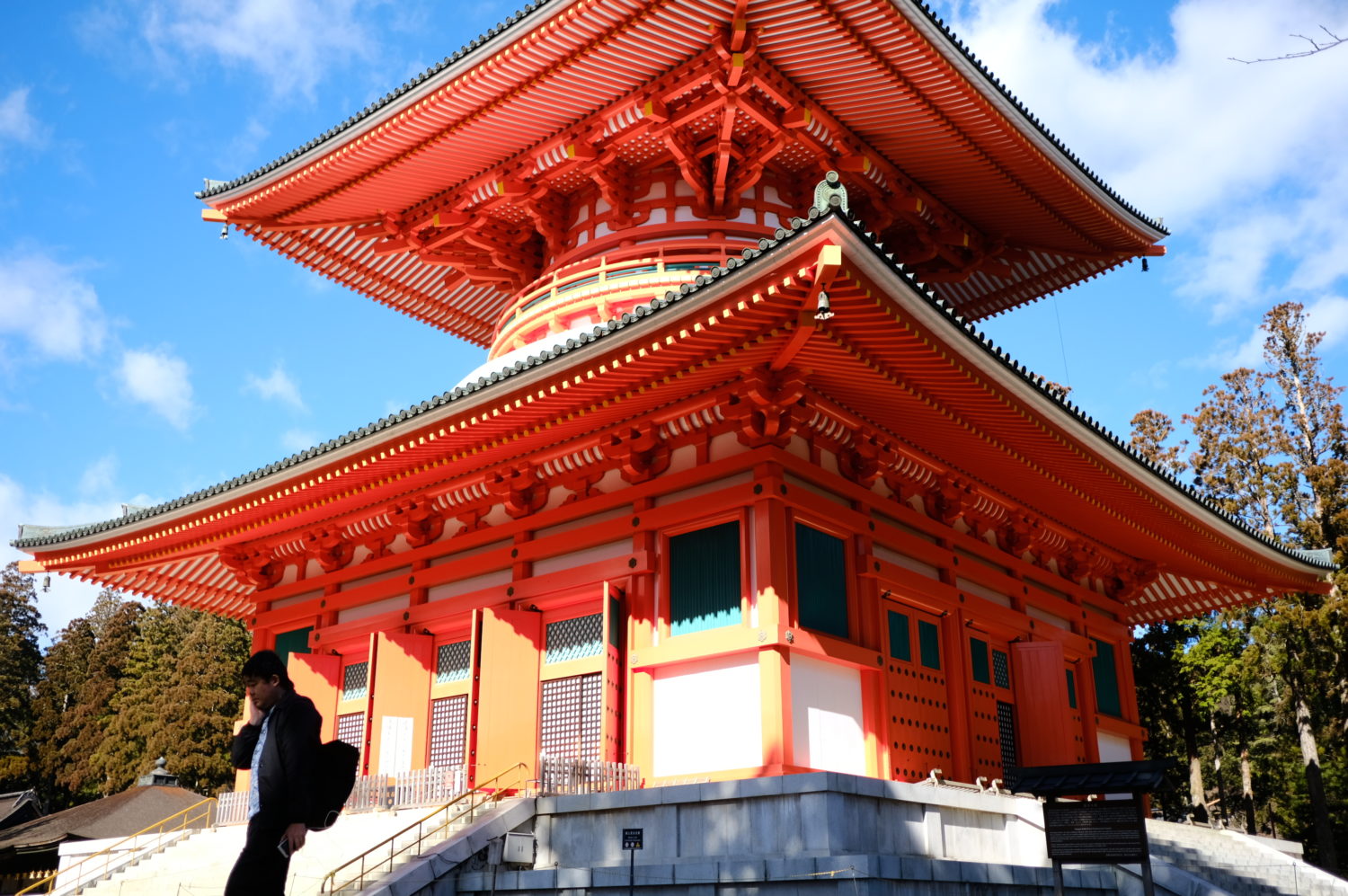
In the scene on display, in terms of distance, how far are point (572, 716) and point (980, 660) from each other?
19.9ft

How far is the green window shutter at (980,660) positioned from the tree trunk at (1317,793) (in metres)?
19.9

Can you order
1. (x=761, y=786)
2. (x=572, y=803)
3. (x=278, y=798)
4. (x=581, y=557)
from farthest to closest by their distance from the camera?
(x=581, y=557)
(x=572, y=803)
(x=761, y=786)
(x=278, y=798)

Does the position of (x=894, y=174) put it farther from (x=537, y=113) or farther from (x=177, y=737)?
(x=177, y=737)

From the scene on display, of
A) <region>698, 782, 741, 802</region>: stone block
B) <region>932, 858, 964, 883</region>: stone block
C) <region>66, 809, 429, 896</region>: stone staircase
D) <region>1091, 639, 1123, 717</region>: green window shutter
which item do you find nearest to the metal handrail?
<region>66, 809, 429, 896</region>: stone staircase

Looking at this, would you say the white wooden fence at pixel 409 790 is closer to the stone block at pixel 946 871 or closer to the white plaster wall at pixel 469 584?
the white plaster wall at pixel 469 584

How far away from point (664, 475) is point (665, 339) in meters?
2.78

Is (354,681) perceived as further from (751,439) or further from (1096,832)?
(1096,832)

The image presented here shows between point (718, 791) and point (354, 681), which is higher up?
point (354, 681)

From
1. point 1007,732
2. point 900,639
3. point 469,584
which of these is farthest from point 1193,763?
point 469,584

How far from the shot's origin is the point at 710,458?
13.8m

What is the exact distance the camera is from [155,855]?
562 inches

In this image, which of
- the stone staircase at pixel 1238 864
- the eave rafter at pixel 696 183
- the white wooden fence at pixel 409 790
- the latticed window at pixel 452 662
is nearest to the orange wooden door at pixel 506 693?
the white wooden fence at pixel 409 790

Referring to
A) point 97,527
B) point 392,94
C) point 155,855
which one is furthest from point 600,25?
point 155,855

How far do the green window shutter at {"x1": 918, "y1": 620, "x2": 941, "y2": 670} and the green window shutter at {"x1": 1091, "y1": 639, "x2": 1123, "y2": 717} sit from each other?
5010 millimetres
